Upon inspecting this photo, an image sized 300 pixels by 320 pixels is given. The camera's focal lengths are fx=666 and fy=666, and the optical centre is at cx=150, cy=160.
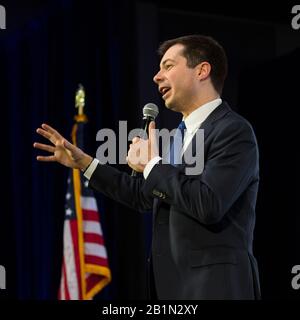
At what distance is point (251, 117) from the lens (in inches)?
185

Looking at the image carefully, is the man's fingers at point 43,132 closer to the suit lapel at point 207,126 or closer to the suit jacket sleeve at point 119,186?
the suit jacket sleeve at point 119,186

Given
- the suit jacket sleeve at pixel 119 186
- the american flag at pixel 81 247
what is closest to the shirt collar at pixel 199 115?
the suit jacket sleeve at pixel 119 186

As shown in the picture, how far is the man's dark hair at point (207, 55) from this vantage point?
6.49 ft

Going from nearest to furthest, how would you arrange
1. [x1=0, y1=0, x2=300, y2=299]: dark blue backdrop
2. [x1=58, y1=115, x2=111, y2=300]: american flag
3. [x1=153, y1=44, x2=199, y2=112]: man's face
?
[x1=153, y1=44, x2=199, y2=112]: man's face, [x1=58, y1=115, x2=111, y2=300]: american flag, [x1=0, y1=0, x2=300, y2=299]: dark blue backdrop

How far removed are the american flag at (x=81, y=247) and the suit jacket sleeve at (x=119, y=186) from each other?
1784 mm

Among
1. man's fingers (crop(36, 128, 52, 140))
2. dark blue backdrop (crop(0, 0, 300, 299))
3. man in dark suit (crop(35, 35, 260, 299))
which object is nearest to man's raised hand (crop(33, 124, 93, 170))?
man's fingers (crop(36, 128, 52, 140))

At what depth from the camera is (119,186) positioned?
2.05m

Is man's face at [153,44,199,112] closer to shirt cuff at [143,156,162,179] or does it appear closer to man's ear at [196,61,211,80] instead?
man's ear at [196,61,211,80]

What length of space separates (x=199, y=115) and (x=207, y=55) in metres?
0.20

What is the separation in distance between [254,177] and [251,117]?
9.56 feet

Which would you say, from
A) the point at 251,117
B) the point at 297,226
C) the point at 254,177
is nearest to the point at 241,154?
the point at 254,177

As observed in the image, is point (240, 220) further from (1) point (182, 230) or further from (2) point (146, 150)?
(2) point (146, 150)

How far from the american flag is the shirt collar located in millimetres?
2013

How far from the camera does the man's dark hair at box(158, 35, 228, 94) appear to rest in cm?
198
